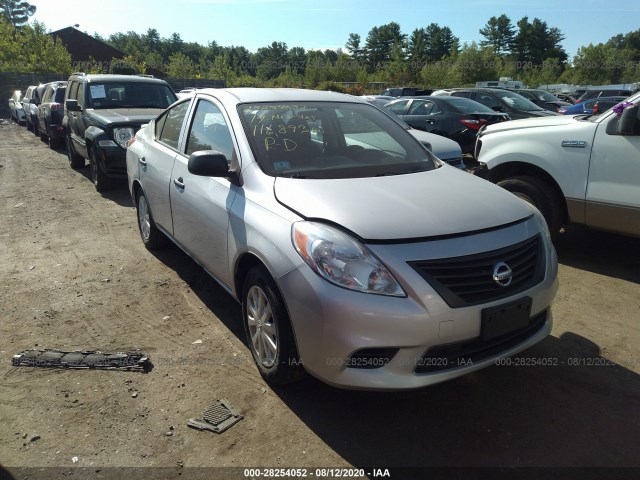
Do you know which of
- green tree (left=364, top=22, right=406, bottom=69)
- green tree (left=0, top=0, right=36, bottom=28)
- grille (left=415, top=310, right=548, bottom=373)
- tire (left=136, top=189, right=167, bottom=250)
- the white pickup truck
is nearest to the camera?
grille (left=415, top=310, right=548, bottom=373)

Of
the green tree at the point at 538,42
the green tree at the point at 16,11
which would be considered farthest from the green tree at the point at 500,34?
the green tree at the point at 16,11

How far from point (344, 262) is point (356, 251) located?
82 mm

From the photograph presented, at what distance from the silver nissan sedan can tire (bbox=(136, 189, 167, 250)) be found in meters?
1.50

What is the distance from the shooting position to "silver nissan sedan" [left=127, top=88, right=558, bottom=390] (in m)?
2.38

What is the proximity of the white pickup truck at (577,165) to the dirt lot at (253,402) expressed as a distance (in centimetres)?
66

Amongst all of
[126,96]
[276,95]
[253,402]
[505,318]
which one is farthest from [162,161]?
[126,96]

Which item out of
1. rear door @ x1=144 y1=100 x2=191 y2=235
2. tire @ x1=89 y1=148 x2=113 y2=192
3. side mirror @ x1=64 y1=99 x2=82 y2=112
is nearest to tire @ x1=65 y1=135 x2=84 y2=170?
side mirror @ x1=64 y1=99 x2=82 y2=112

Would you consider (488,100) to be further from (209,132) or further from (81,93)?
(209,132)

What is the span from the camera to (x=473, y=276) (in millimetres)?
2479

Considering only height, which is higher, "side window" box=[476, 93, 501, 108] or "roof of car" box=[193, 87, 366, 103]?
"roof of car" box=[193, 87, 366, 103]

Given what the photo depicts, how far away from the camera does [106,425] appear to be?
2.72 meters

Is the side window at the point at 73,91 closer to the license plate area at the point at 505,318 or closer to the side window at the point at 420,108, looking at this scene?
the side window at the point at 420,108

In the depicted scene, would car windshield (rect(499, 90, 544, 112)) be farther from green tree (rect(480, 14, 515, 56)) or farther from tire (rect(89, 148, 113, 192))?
green tree (rect(480, 14, 515, 56))

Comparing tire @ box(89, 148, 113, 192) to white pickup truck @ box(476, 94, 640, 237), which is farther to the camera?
tire @ box(89, 148, 113, 192)
